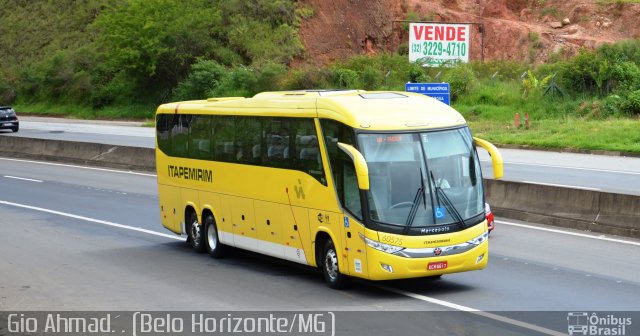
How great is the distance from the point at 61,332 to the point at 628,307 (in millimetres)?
6671

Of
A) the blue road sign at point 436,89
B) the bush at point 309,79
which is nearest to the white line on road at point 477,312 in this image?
the blue road sign at point 436,89

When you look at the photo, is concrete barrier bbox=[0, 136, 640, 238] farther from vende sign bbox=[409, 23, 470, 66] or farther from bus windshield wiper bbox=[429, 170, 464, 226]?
vende sign bbox=[409, 23, 470, 66]

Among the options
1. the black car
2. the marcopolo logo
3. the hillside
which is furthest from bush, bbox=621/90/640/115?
the marcopolo logo

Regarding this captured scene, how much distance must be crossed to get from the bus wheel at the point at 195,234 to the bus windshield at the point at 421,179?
519 cm

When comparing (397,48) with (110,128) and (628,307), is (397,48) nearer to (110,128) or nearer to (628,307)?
(110,128)

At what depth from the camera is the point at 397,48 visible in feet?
217

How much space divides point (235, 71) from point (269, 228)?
166 ft

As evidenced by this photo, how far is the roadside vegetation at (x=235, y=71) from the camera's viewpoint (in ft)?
147

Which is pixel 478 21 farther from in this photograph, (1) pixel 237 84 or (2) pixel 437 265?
(2) pixel 437 265

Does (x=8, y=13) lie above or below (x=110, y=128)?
above

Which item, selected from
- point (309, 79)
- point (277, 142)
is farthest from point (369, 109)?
point (309, 79)

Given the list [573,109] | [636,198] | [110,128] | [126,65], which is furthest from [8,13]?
[636,198]

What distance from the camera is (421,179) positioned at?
13258mm

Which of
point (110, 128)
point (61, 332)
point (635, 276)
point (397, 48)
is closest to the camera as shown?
point (61, 332)
